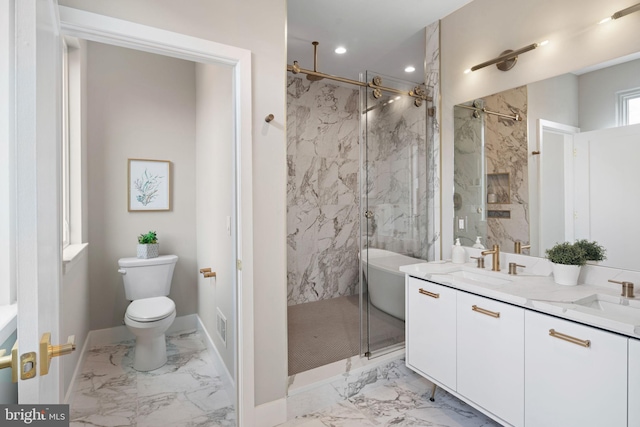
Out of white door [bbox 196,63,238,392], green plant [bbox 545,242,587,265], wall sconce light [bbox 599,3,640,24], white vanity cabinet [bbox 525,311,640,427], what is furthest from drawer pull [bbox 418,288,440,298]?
wall sconce light [bbox 599,3,640,24]

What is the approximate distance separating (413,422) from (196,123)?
3190 millimetres

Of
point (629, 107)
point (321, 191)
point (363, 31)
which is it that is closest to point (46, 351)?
point (629, 107)

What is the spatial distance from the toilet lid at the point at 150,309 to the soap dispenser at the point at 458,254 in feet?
7.41

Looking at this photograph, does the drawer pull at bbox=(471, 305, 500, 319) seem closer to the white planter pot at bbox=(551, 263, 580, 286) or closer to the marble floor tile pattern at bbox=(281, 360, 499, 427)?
the white planter pot at bbox=(551, 263, 580, 286)

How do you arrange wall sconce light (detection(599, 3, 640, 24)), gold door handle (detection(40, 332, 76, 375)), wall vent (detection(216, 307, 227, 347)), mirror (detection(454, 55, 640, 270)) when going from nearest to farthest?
gold door handle (detection(40, 332, 76, 375)) → wall sconce light (detection(599, 3, 640, 24)) → mirror (detection(454, 55, 640, 270)) → wall vent (detection(216, 307, 227, 347))

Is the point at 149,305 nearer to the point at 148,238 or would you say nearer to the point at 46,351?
the point at 148,238

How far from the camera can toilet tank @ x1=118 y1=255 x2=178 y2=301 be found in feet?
9.50

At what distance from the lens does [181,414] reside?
6.81 ft

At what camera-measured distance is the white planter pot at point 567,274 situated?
1756mm

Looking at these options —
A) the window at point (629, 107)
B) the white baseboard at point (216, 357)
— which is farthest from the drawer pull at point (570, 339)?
the white baseboard at point (216, 357)

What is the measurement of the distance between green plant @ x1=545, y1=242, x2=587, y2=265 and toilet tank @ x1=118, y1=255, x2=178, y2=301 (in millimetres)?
3001

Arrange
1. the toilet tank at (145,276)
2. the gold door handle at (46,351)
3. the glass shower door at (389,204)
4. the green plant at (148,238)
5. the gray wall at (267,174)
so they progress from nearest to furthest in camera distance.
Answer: the gold door handle at (46,351) < the gray wall at (267,174) < the glass shower door at (389,204) < the toilet tank at (145,276) < the green plant at (148,238)

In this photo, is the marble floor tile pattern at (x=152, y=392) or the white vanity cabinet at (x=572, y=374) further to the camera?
the marble floor tile pattern at (x=152, y=392)

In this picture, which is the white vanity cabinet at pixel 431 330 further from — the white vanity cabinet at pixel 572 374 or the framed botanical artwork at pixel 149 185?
the framed botanical artwork at pixel 149 185
